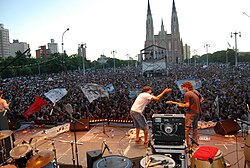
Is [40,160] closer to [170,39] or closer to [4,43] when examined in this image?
[4,43]

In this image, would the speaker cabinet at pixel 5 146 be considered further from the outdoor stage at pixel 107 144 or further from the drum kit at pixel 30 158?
the drum kit at pixel 30 158

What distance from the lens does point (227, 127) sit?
7.24 meters

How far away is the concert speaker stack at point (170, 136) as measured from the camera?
185 inches

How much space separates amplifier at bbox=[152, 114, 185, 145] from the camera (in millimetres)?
4809

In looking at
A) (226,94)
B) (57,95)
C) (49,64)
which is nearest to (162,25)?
(49,64)

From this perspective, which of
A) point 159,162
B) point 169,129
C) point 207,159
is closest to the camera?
point 159,162

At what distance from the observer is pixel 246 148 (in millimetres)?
4473

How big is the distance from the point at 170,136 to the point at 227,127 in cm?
321

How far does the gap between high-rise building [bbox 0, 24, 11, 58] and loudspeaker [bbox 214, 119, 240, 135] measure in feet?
375

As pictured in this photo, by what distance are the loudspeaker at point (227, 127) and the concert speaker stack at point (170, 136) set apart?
116 inches

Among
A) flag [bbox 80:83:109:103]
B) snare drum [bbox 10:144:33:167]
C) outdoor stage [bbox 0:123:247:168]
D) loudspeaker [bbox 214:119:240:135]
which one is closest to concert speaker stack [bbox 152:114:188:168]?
outdoor stage [bbox 0:123:247:168]

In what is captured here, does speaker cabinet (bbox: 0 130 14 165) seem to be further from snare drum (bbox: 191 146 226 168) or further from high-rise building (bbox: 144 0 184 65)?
high-rise building (bbox: 144 0 184 65)

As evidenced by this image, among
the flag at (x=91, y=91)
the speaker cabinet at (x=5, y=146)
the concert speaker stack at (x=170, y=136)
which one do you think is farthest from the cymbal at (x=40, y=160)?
the flag at (x=91, y=91)

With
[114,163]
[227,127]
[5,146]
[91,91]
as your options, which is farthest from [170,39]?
[114,163]
